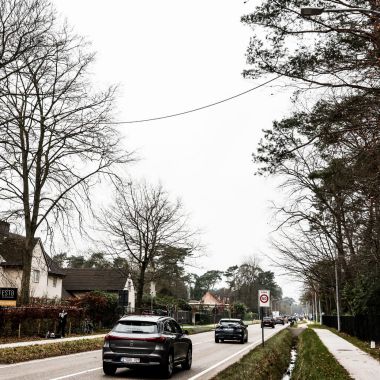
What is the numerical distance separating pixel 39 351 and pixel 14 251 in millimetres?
18551

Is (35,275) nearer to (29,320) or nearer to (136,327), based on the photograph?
(29,320)

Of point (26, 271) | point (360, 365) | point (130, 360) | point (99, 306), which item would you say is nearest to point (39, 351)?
point (130, 360)

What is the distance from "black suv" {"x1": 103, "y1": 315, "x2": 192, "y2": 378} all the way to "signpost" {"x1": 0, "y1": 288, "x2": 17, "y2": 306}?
430 inches

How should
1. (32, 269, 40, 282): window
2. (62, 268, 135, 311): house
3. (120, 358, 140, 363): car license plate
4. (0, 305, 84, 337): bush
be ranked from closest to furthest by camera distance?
(120, 358, 140, 363): car license plate → (0, 305, 84, 337): bush → (32, 269, 40, 282): window → (62, 268, 135, 311): house

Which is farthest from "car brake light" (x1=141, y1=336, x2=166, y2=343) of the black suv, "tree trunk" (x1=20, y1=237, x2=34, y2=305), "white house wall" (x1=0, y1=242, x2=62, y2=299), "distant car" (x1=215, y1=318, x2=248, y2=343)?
"white house wall" (x1=0, y1=242, x2=62, y2=299)

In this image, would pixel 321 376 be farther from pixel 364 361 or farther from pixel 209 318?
pixel 209 318

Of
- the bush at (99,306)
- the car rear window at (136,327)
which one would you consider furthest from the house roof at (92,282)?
the car rear window at (136,327)

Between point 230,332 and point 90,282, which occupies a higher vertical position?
point 90,282

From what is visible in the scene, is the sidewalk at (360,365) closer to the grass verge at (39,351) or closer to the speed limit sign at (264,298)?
the speed limit sign at (264,298)

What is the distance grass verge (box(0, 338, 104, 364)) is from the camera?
49.8 ft

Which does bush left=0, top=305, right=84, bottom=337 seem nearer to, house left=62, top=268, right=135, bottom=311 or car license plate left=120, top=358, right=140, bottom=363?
car license plate left=120, top=358, right=140, bottom=363

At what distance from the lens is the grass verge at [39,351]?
49.8 ft

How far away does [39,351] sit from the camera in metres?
17.3

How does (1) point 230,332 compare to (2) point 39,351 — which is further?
(1) point 230,332
